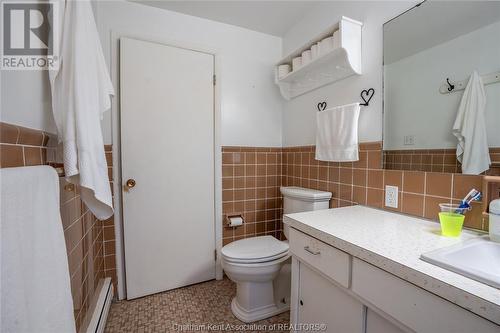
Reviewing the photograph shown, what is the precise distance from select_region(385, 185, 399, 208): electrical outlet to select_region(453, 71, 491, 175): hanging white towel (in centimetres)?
31

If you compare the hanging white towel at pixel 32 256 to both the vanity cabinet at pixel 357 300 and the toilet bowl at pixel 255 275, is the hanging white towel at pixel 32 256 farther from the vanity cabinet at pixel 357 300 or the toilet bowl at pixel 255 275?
the toilet bowl at pixel 255 275

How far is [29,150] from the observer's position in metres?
0.72

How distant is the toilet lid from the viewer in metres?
1.45

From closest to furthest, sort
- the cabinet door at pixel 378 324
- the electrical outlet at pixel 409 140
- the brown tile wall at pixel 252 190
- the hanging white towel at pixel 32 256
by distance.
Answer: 1. the hanging white towel at pixel 32 256
2. the cabinet door at pixel 378 324
3. the electrical outlet at pixel 409 140
4. the brown tile wall at pixel 252 190

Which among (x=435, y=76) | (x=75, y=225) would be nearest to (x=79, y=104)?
(x=75, y=225)

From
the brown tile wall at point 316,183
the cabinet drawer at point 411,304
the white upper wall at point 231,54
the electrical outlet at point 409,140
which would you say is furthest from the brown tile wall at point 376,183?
the cabinet drawer at point 411,304

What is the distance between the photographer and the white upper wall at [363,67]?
133 cm

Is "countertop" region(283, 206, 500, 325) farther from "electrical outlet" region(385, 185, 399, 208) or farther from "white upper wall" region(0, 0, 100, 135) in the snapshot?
"white upper wall" region(0, 0, 100, 135)

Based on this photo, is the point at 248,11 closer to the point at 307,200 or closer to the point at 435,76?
the point at 435,76

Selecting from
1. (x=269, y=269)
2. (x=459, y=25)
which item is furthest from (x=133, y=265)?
(x=459, y=25)

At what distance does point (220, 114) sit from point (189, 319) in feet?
5.09

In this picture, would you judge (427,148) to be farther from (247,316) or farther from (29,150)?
(29,150)

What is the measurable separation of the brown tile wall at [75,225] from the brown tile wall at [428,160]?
1588mm

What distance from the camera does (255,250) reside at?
5.05 feet
